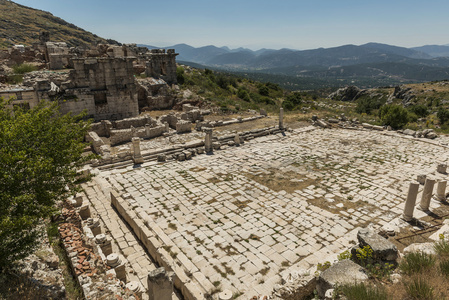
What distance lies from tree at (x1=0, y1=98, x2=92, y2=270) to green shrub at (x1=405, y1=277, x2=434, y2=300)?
21.7ft

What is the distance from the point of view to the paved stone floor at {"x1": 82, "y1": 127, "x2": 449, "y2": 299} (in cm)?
794

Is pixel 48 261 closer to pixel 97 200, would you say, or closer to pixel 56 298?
pixel 56 298

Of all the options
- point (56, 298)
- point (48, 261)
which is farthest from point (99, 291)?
point (48, 261)

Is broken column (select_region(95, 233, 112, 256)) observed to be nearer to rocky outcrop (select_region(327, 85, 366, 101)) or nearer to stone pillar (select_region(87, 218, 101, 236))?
stone pillar (select_region(87, 218, 101, 236))

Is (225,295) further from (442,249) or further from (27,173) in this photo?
(442,249)

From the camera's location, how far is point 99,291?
18.7ft

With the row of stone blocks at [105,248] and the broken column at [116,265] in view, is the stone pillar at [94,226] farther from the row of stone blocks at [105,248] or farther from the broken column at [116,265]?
the broken column at [116,265]

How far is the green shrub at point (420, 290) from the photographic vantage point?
4.46 m

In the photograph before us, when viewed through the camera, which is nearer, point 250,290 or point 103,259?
point 250,290

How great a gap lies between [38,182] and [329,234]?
27.3ft

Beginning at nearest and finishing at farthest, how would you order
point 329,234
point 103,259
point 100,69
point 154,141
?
1. point 103,259
2. point 329,234
3. point 154,141
4. point 100,69

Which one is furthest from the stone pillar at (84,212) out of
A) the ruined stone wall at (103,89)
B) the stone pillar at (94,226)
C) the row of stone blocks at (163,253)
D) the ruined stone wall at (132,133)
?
the ruined stone wall at (103,89)

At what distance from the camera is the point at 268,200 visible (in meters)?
11.1

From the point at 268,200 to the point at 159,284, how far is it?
630 centimetres
